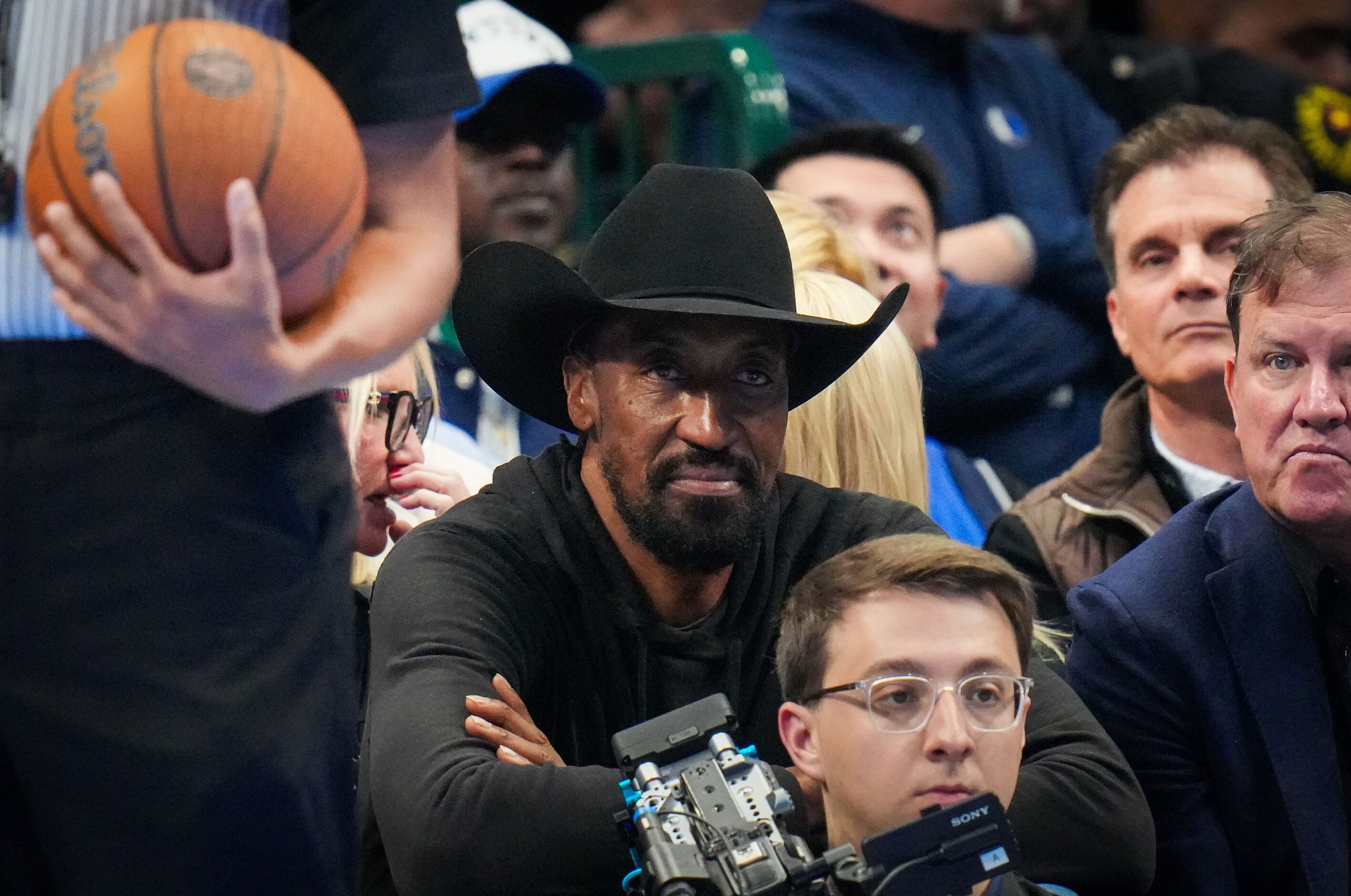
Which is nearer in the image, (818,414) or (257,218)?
(257,218)

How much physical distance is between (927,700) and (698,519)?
56 cm

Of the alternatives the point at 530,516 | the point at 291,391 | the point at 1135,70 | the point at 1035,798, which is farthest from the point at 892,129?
the point at 291,391

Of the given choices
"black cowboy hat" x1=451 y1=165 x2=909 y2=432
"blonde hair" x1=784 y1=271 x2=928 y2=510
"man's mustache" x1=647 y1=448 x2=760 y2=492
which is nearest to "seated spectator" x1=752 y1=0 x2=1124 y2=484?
"blonde hair" x1=784 y1=271 x2=928 y2=510

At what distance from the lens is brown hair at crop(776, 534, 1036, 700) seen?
2543 mm

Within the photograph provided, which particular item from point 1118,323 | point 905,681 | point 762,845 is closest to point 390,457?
point 905,681

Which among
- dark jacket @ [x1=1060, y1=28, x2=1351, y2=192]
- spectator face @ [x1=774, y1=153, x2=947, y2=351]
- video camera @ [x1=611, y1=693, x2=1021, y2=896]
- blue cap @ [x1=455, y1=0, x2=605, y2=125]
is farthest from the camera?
dark jacket @ [x1=1060, y1=28, x2=1351, y2=192]

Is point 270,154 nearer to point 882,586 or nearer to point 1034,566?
point 882,586

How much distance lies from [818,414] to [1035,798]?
1149 millimetres

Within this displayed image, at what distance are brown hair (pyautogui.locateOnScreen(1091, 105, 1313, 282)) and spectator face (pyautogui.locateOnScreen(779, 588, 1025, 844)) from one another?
6.37 feet

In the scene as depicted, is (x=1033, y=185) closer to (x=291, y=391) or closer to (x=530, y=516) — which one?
(x=530, y=516)

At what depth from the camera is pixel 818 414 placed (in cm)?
356

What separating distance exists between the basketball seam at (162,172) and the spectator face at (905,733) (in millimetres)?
1283

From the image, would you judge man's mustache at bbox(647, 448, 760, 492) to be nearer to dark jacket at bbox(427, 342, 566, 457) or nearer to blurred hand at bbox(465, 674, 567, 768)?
blurred hand at bbox(465, 674, 567, 768)

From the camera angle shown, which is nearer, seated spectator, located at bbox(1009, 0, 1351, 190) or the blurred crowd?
the blurred crowd
